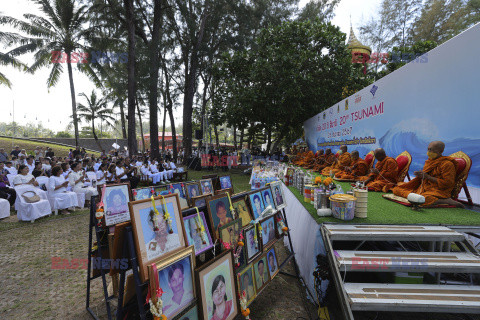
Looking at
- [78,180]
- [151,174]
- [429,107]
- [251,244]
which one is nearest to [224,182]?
[251,244]

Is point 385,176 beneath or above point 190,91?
beneath

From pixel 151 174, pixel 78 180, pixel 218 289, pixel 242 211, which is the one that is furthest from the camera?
pixel 151 174

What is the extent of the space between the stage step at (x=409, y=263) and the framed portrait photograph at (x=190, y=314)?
1524 mm

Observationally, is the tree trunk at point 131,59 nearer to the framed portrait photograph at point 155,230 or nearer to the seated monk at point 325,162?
the seated monk at point 325,162

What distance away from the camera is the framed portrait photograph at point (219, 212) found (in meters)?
2.34

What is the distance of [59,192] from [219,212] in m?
7.08

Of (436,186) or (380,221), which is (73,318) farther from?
(436,186)

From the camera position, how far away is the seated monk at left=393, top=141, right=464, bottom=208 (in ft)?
13.0

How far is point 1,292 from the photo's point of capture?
3.20m

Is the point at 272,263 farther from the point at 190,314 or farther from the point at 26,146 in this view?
the point at 26,146

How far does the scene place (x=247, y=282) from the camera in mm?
2566

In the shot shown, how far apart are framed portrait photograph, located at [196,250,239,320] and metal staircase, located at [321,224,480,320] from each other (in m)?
1.10

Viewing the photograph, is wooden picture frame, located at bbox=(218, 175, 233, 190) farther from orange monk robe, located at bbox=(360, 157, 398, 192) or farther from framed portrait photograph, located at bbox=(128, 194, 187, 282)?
orange monk robe, located at bbox=(360, 157, 398, 192)

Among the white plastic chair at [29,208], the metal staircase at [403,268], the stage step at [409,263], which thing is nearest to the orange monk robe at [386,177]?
the metal staircase at [403,268]
